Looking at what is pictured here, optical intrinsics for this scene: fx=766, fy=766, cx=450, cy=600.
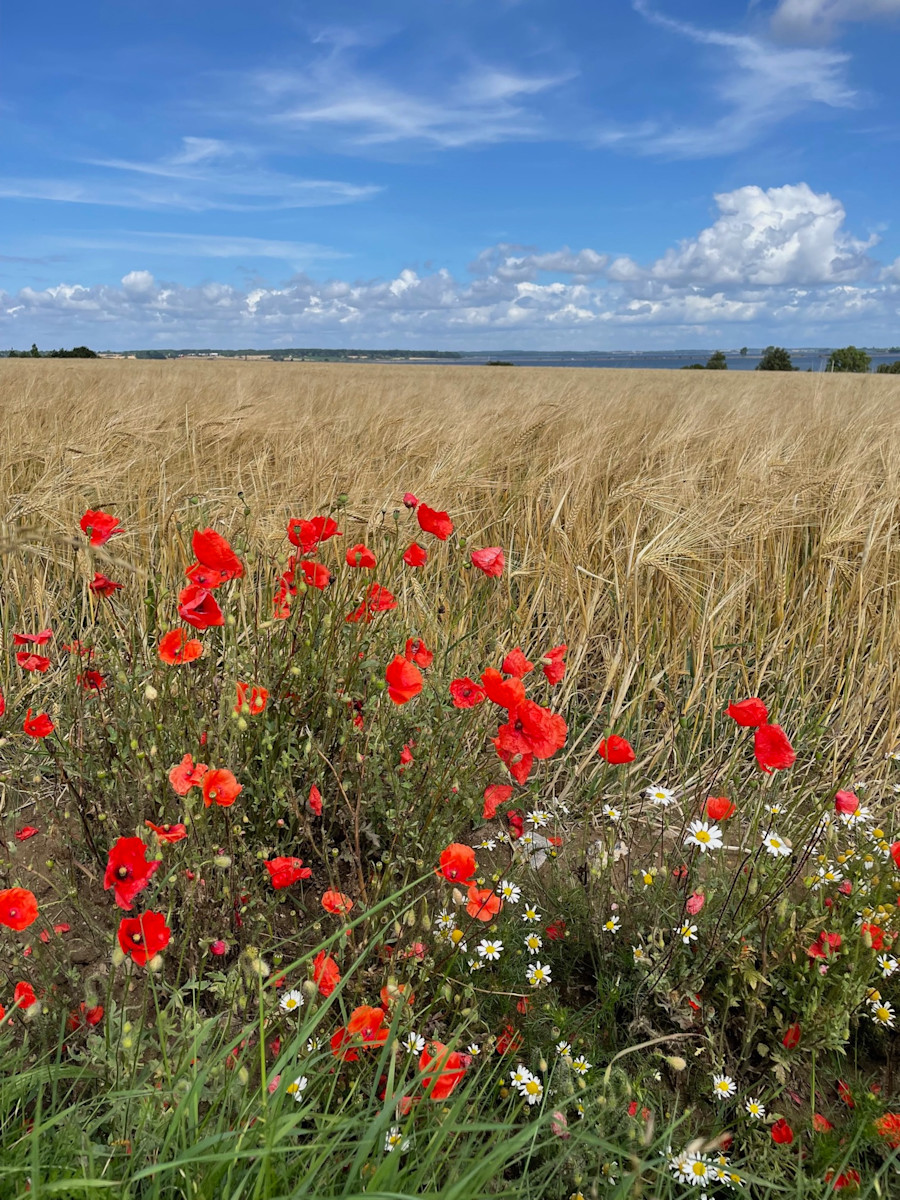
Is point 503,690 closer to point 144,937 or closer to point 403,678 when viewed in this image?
point 403,678

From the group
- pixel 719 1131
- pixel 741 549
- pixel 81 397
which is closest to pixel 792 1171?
pixel 719 1131

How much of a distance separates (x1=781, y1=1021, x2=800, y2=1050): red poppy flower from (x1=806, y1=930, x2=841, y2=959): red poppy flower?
12cm

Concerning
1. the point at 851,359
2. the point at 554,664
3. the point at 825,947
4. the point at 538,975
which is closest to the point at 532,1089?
the point at 538,975

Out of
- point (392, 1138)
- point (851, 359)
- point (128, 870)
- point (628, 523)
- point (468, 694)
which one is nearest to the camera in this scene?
point (392, 1138)

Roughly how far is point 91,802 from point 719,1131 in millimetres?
1392

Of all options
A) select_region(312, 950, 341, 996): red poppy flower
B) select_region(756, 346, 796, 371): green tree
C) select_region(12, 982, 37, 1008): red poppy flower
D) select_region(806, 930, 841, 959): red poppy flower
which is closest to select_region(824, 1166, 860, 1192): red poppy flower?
select_region(806, 930, 841, 959): red poppy flower

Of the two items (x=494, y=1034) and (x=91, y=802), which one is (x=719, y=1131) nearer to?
(x=494, y=1034)

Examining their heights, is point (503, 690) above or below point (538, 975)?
above

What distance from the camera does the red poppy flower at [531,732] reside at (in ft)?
4.09

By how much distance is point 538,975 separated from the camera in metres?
1.38

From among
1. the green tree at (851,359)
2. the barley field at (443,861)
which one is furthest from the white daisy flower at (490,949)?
the green tree at (851,359)

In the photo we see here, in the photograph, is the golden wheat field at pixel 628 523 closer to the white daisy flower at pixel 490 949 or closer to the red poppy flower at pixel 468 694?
the red poppy flower at pixel 468 694

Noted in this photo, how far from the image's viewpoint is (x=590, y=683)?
2756 millimetres

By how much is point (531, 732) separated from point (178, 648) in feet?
2.10
